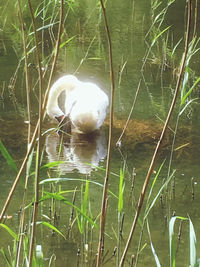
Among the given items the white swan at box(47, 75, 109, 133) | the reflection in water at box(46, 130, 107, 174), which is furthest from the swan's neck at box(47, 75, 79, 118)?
the reflection in water at box(46, 130, 107, 174)

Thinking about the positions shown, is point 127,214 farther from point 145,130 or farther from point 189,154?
point 145,130

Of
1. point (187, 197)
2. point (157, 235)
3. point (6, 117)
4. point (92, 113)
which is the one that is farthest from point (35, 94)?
point (157, 235)

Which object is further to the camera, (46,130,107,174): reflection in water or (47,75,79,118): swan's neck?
(47,75,79,118): swan's neck

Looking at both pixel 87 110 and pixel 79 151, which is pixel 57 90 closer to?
pixel 87 110

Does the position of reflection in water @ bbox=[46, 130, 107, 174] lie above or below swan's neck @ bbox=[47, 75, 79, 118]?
below

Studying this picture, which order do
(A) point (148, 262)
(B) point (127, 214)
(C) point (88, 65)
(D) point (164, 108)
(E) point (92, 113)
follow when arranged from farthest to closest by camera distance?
(C) point (88, 65)
(D) point (164, 108)
(E) point (92, 113)
(B) point (127, 214)
(A) point (148, 262)

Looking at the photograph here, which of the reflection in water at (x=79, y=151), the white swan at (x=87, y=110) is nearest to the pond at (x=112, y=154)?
the reflection in water at (x=79, y=151)

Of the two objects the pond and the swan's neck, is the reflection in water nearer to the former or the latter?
the pond

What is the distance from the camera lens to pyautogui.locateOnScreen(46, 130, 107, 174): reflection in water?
5324 millimetres

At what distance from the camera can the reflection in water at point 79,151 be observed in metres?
5.32

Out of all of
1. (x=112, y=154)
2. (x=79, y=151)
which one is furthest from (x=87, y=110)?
(x=112, y=154)

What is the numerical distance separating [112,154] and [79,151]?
303 millimetres

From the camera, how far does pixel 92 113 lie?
6.01 m

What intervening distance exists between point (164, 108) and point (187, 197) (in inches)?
84.7
